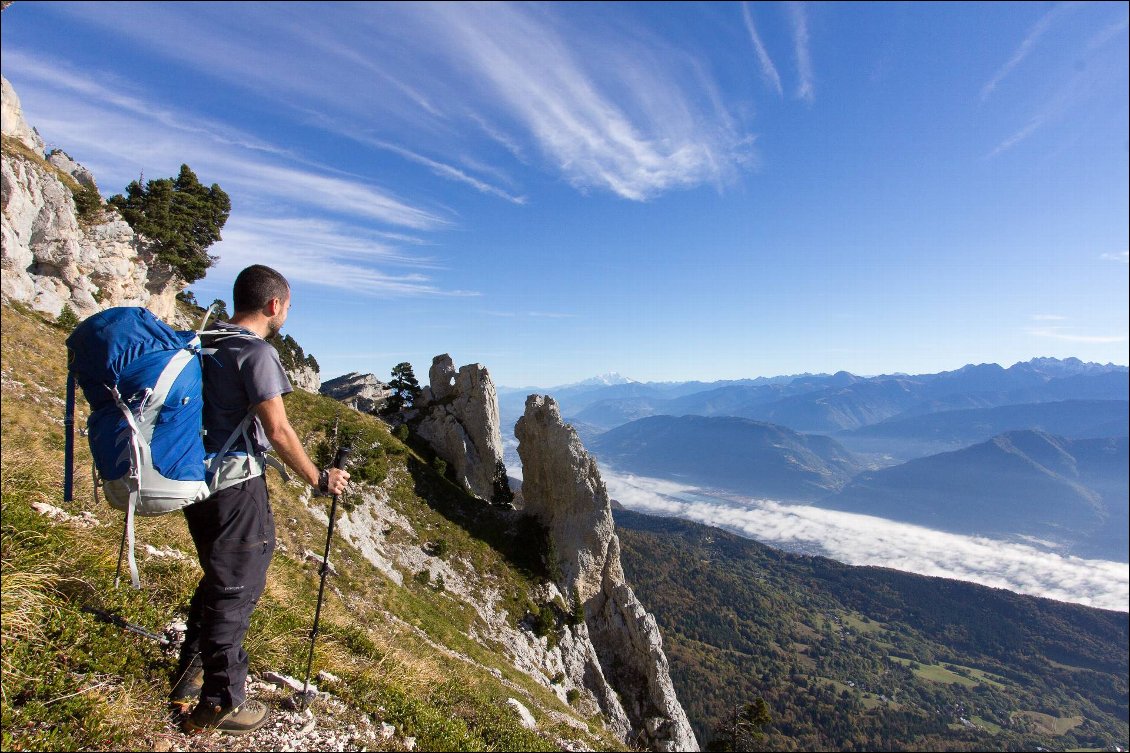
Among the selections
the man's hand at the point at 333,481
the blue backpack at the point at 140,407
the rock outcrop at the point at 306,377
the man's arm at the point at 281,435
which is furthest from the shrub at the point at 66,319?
the man's arm at the point at 281,435

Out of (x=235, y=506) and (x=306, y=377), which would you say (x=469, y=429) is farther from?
(x=235, y=506)

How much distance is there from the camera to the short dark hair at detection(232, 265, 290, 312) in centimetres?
507

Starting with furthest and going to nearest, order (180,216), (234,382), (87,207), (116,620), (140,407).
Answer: (180,216) → (87,207) → (116,620) → (234,382) → (140,407)

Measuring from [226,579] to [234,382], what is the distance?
2.01 m

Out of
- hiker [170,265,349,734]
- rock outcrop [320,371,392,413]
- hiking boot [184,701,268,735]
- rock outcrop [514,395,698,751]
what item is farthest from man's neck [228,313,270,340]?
rock outcrop [320,371,392,413]

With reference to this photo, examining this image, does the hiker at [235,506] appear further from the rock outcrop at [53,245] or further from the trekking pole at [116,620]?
the rock outcrop at [53,245]

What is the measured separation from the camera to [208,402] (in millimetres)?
4688

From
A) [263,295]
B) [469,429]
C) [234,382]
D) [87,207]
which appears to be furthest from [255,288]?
[87,207]

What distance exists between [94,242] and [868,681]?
26867 cm

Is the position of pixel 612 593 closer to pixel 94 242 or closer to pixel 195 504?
pixel 195 504

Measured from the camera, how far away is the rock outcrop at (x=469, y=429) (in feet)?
161

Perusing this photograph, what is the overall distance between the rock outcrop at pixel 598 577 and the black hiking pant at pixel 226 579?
36.2m

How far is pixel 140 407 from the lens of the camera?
13.4ft

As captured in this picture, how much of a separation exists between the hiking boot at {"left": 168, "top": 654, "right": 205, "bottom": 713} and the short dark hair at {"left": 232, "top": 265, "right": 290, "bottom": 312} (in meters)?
3.95
